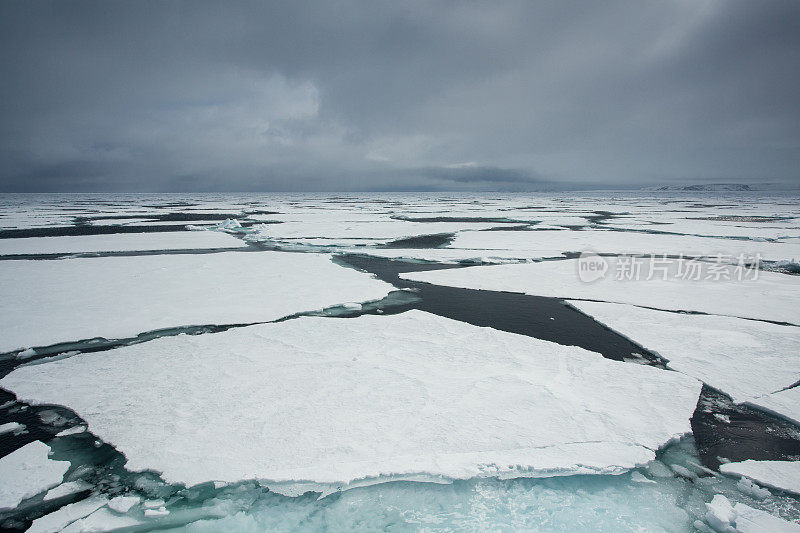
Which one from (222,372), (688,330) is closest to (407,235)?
(688,330)

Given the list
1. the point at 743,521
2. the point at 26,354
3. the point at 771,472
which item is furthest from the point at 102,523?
the point at 771,472

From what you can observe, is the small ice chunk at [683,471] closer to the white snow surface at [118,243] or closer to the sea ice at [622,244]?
the sea ice at [622,244]

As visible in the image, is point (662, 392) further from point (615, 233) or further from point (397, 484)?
point (615, 233)

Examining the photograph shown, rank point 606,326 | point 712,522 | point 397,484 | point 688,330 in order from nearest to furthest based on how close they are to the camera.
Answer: point 712,522 → point 397,484 → point 688,330 → point 606,326

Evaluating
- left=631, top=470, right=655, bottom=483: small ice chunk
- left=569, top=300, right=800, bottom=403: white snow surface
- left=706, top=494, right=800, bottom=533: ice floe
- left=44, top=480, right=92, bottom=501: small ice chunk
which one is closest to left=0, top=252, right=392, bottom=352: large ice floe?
left=44, top=480, right=92, bottom=501: small ice chunk

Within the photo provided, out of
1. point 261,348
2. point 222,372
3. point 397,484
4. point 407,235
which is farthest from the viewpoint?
point 407,235

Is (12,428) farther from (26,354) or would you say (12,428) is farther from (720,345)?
(720,345)

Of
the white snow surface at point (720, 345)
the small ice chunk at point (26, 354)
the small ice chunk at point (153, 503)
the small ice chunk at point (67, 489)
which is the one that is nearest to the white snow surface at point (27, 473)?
the small ice chunk at point (67, 489)
